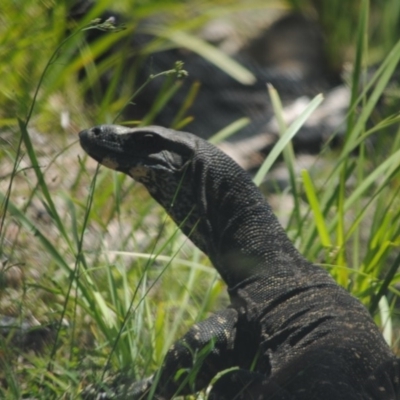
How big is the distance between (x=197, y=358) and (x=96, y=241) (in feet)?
5.50

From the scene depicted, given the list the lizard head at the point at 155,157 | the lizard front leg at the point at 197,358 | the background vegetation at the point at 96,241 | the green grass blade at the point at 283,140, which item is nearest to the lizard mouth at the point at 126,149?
the lizard head at the point at 155,157

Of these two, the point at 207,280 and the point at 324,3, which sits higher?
the point at 324,3

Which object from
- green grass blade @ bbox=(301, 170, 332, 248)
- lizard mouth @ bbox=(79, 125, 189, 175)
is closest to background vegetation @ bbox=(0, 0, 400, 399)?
green grass blade @ bbox=(301, 170, 332, 248)

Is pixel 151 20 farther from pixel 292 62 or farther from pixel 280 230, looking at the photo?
pixel 280 230

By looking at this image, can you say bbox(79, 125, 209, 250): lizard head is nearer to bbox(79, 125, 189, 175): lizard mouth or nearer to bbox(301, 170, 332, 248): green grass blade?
bbox(79, 125, 189, 175): lizard mouth

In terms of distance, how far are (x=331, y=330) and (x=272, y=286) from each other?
0.39 meters

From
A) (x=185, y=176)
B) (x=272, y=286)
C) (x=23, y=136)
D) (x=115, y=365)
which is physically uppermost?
(x=23, y=136)

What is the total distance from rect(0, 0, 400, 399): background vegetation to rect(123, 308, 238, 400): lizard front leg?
20 cm

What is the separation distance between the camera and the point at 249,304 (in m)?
4.12

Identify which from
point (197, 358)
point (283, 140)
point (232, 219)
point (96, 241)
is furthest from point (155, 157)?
point (96, 241)

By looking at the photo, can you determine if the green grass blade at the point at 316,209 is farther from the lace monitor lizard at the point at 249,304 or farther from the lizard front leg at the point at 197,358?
the lizard front leg at the point at 197,358

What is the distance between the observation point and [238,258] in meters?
4.27

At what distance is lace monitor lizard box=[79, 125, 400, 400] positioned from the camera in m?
3.63

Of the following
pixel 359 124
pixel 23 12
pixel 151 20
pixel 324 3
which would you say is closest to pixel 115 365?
pixel 359 124
